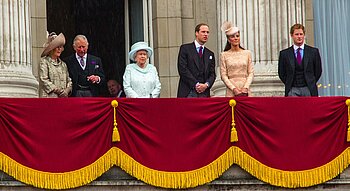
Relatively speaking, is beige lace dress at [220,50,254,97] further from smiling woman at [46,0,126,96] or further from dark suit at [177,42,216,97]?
smiling woman at [46,0,126,96]

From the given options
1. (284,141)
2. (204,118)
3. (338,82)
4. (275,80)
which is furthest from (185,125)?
(338,82)

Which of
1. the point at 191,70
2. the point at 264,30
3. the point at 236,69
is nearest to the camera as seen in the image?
the point at 236,69

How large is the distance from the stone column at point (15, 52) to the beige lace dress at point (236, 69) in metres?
3.29

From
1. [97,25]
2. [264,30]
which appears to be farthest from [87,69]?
[97,25]

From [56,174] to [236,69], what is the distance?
11.1 ft

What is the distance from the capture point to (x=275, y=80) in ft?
70.6

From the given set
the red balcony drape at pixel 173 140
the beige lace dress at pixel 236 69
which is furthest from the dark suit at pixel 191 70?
the red balcony drape at pixel 173 140

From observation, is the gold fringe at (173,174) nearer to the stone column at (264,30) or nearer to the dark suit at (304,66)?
the dark suit at (304,66)

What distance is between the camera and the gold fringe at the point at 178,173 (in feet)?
59.8

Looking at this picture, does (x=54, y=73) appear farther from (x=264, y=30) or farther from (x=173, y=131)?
(x=264, y=30)

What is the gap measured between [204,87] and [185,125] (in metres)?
1.12

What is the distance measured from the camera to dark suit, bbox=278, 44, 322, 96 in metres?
19.7

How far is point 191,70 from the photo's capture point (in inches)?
778

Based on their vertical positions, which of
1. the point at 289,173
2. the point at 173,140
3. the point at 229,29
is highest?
the point at 229,29
